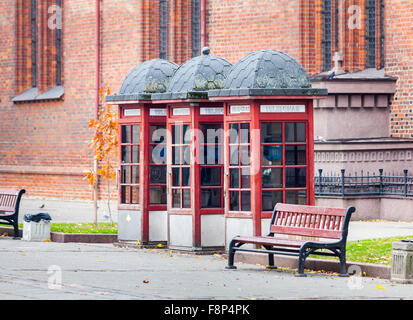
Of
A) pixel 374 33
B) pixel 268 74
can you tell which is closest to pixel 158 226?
pixel 268 74

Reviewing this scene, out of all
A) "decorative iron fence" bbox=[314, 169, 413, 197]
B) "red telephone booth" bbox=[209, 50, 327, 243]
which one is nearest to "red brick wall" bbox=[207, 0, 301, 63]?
"decorative iron fence" bbox=[314, 169, 413, 197]

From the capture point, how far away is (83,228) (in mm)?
21062

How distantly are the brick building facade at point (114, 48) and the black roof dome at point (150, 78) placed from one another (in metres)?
9.34

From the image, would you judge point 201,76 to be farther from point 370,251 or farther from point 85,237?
point 85,237

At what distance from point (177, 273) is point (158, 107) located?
4.81m

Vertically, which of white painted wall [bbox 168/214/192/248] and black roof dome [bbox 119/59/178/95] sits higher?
black roof dome [bbox 119/59/178/95]

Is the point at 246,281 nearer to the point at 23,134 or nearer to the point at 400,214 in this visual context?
the point at 400,214

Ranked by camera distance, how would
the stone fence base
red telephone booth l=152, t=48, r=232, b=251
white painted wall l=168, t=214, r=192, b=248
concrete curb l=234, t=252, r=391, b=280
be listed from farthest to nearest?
the stone fence base → white painted wall l=168, t=214, r=192, b=248 → red telephone booth l=152, t=48, r=232, b=251 → concrete curb l=234, t=252, r=391, b=280

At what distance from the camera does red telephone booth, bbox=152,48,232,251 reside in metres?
16.9

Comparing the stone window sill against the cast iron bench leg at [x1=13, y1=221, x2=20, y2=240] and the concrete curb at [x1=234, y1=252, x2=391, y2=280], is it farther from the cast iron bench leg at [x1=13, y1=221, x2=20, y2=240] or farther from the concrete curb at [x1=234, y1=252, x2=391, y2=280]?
the concrete curb at [x1=234, y1=252, x2=391, y2=280]

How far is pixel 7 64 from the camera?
3778cm

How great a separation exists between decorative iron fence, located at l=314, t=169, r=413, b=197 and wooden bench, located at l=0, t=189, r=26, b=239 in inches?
287
